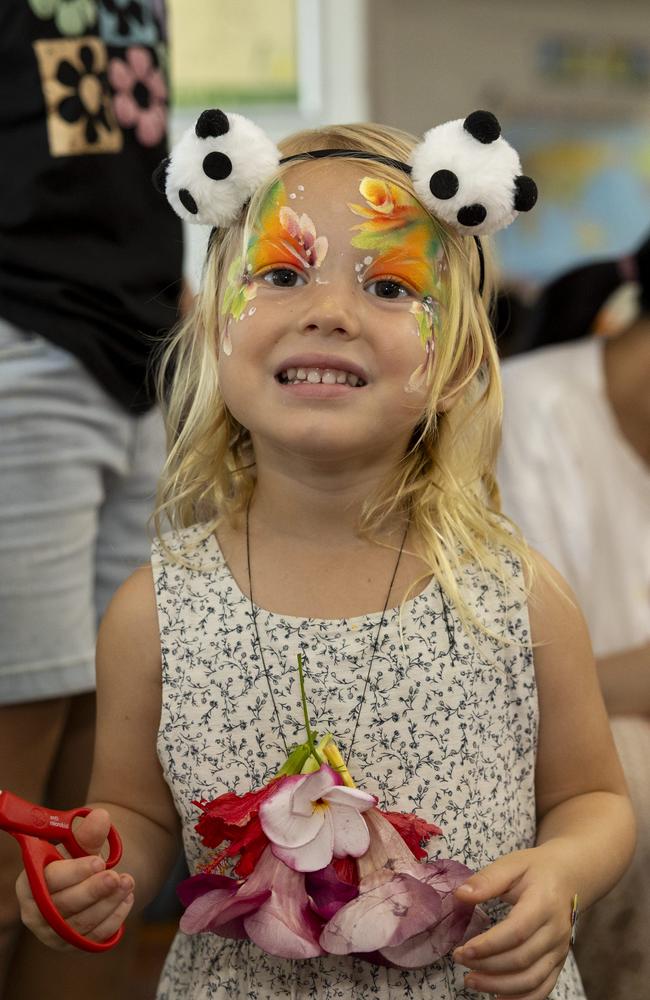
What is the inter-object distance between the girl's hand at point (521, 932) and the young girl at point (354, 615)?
0.16ft

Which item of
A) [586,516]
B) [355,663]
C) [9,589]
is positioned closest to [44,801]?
[9,589]

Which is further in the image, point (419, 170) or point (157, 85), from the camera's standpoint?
point (157, 85)

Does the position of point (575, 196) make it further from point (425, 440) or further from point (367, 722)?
point (367, 722)

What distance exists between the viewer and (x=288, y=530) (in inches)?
46.4

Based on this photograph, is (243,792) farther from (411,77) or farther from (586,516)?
(411,77)

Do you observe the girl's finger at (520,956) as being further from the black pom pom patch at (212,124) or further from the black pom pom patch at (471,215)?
the black pom pom patch at (212,124)

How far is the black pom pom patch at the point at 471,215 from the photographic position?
1.11 m

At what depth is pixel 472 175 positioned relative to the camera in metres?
1.09

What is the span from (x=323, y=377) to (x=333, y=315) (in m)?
0.06

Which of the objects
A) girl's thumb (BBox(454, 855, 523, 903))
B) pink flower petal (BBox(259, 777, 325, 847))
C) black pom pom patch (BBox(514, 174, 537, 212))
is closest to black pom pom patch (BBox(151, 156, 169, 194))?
black pom pom patch (BBox(514, 174, 537, 212))

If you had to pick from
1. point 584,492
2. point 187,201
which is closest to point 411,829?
point 187,201

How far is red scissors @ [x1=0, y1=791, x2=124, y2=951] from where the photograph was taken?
94 cm

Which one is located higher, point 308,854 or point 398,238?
point 398,238

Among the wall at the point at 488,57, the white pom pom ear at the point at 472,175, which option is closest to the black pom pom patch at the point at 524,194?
the white pom pom ear at the point at 472,175
